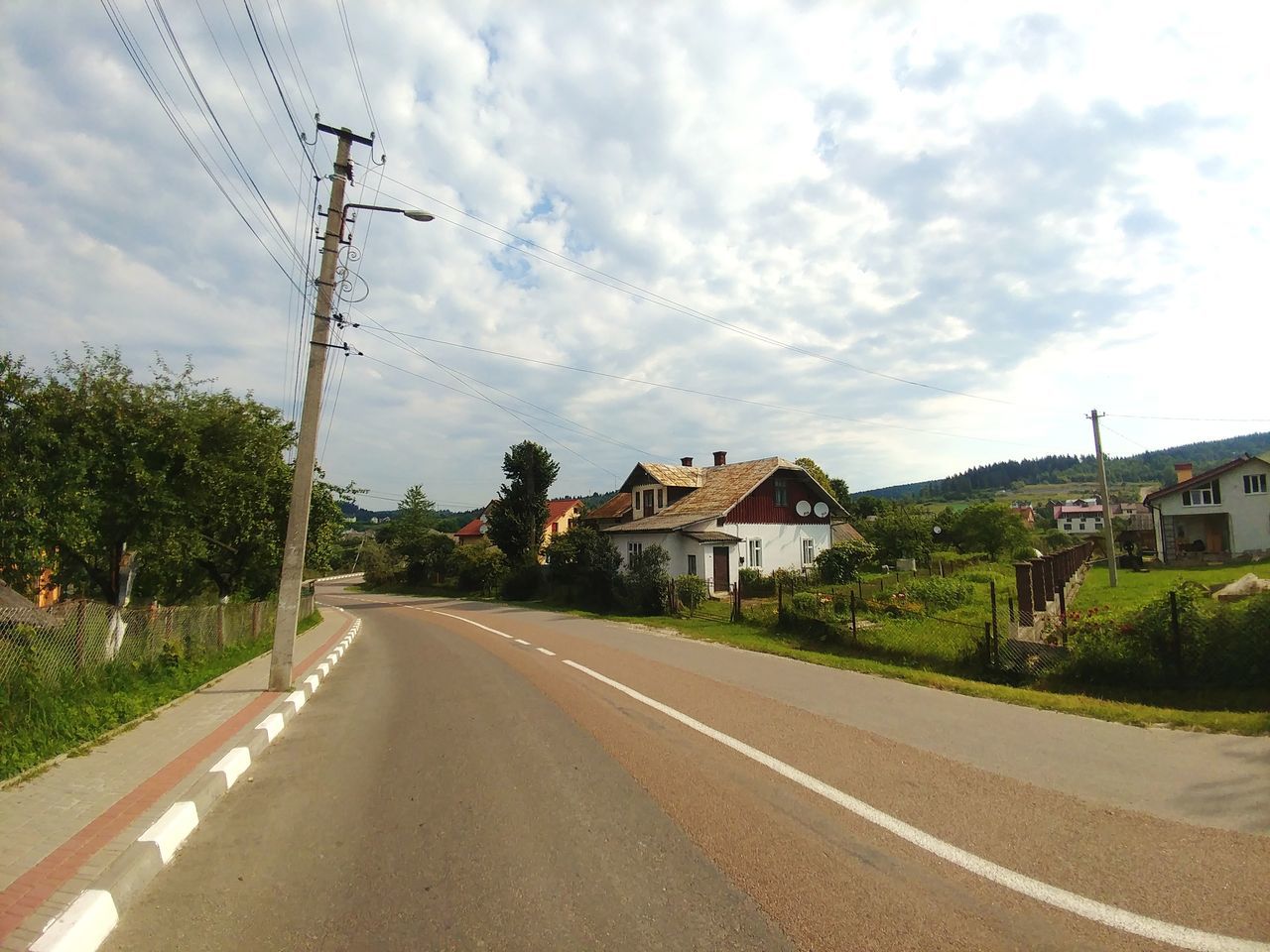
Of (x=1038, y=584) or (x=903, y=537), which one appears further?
(x=903, y=537)

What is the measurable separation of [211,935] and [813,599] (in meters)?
15.9

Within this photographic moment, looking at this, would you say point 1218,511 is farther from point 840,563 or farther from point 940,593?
point 940,593

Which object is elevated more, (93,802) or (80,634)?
(80,634)

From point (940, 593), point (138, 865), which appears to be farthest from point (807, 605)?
point (138, 865)

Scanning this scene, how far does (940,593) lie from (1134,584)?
11323 millimetres

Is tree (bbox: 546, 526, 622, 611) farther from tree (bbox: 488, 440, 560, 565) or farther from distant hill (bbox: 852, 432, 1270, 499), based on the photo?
distant hill (bbox: 852, 432, 1270, 499)

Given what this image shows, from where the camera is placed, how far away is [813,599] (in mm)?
17875

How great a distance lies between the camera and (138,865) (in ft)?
13.5

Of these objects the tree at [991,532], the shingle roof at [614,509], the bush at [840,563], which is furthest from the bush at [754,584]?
the tree at [991,532]

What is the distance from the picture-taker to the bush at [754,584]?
30703 mm

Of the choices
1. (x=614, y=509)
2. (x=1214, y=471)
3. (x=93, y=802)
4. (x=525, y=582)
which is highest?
(x=1214, y=471)

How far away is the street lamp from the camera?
34.5ft

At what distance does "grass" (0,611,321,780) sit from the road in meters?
2.04

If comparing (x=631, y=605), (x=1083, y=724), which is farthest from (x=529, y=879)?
(x=631, y=605)
